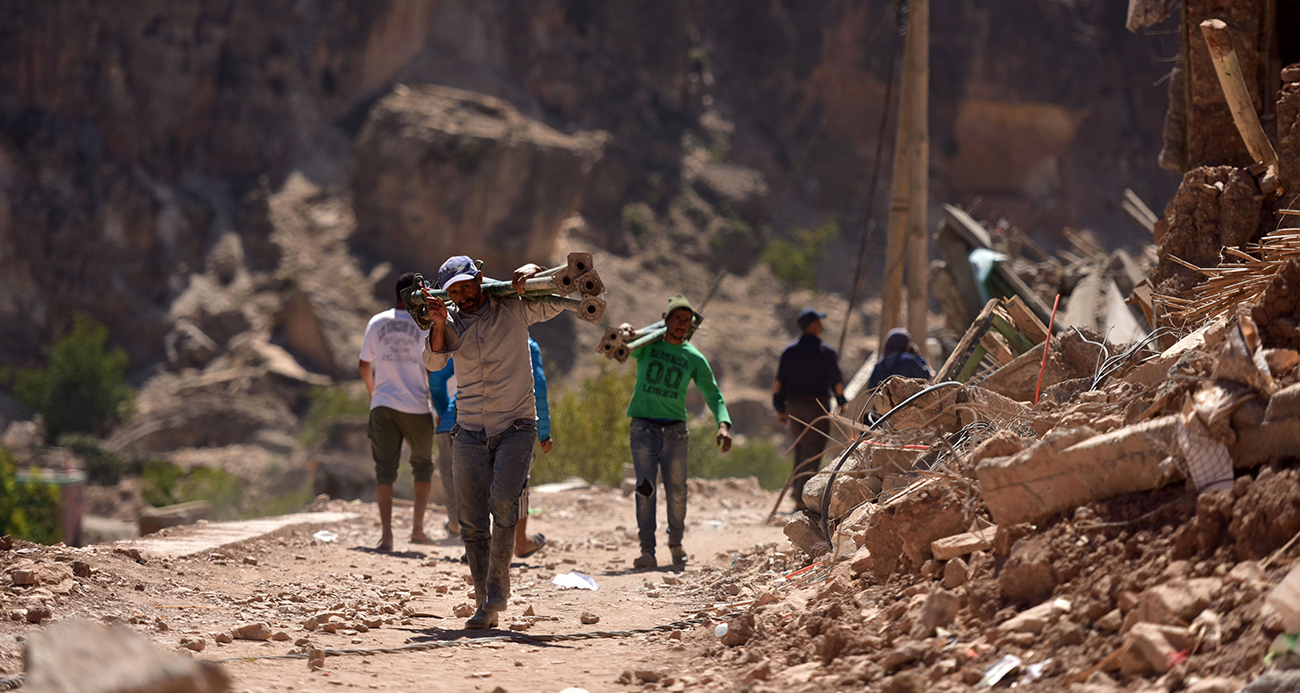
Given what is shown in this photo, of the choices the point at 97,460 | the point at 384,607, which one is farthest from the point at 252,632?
the point at 97,460

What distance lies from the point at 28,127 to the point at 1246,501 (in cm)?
4074

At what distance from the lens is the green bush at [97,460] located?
30.2 metres

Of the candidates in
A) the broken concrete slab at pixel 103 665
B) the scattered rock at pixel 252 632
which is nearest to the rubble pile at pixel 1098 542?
the broken concrete slab at pixel 103 665

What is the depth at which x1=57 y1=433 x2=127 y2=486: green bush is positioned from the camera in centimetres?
3025

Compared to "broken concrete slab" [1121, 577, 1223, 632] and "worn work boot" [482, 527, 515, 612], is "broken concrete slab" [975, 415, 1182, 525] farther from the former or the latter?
"worn work boot" [482, 527, 515, 612]

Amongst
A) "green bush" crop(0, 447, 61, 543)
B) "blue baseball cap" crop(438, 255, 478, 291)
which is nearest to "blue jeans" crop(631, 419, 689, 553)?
"blue baseball cap" crop(438, 255, 478, 291)

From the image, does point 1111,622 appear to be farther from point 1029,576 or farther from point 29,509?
point 29,509

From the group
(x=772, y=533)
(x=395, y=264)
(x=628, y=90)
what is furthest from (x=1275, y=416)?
(x=628, y=90)

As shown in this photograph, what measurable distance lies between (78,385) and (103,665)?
36056 mm

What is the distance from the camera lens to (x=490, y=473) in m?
4.82

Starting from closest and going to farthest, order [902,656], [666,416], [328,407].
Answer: [902,656], [666,416], [328,407]

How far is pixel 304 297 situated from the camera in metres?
35.1

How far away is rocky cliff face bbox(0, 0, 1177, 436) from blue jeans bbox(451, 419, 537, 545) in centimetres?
3154

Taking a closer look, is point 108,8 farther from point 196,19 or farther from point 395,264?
point 395,264
